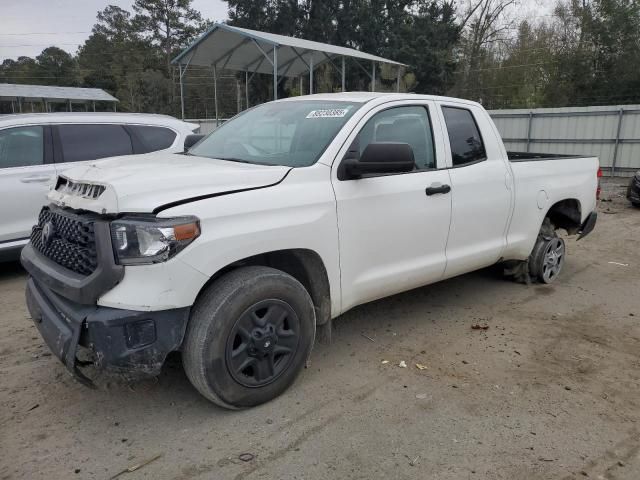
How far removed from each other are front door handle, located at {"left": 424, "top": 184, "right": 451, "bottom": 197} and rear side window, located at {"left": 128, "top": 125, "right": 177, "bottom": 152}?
4057 millimetres

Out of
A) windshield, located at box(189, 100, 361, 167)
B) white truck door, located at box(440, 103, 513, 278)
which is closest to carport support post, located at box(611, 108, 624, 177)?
white truck door, located at box(440, 103, 513, 278)

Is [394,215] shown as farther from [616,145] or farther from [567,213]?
[616,145]

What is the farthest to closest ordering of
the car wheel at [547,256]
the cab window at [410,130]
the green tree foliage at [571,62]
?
1. the green tree foliage at [571,62]
2. the car wheel at [547,256]
3. the cab window at [410,130]

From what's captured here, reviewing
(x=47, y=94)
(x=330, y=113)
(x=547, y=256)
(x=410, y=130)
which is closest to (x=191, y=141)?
(x=330, y=113)

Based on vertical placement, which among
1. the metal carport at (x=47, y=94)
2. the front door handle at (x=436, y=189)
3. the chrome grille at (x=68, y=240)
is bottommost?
the chrome grille at (x=68, y=240)

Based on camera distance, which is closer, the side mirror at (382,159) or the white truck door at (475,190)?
the side mirror at (382,159)

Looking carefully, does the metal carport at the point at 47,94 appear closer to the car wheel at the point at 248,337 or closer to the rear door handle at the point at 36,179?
the rear door handle at the point at 36,179

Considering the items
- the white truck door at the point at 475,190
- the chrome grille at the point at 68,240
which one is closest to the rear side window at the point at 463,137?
the white truck door at the point at 475,190

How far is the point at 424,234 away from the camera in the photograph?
12.6 ft

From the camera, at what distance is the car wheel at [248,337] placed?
8.91 feet

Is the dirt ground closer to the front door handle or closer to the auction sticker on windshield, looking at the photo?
the front door handle

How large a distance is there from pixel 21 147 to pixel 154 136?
1536 mm

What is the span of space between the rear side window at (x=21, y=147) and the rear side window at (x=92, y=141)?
24 centimetres

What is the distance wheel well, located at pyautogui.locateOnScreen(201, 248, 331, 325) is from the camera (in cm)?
320
